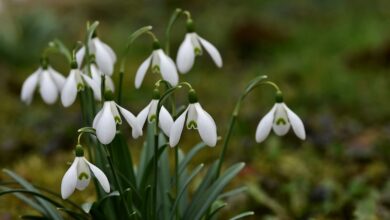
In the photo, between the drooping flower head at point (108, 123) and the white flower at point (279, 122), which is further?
the white flower at point (279, 122)

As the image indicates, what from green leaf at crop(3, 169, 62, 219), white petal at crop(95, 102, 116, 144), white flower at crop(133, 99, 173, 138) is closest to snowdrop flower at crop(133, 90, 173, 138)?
white flower at crop(133, 99, 173, 138)

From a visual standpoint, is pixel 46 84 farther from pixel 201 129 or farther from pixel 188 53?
pixel 201 129

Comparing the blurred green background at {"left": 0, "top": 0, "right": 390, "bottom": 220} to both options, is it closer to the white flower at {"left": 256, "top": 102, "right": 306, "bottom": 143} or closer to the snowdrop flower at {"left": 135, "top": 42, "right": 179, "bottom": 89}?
the white flower at {"left": 256, "top": 102, "right": 306, "bottom": 143}

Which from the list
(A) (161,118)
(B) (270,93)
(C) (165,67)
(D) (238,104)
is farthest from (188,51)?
(B) (270,93)

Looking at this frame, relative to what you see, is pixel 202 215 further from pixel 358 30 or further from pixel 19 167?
pixel 358 30

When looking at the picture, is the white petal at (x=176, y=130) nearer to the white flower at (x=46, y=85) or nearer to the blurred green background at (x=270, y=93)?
the white flower at (x=46, y=85)

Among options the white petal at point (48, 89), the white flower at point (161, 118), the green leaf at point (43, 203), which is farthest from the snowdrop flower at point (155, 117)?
the green leaf at point (43, 203)

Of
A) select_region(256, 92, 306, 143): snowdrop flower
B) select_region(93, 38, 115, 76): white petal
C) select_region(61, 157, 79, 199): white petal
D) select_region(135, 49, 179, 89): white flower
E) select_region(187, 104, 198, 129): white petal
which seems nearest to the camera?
select_region(61, 157, 79, 199): white petal
